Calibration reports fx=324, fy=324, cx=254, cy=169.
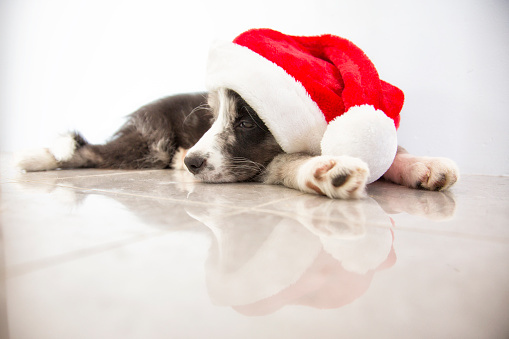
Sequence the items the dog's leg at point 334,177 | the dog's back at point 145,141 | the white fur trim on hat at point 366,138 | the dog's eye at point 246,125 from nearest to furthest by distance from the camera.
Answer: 1. the dog's leg at point 334,177
2. the white fur trim on hat at point 366,138
3. the dog's eye at point 246,125
4. the dog's back at point 145,141

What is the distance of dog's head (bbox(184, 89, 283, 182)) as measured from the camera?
144cm

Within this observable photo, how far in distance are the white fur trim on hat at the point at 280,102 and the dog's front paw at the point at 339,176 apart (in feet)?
1.04

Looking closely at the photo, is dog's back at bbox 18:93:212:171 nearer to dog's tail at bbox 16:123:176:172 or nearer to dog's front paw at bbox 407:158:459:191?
dog's tail at bbox 16:123:176:172

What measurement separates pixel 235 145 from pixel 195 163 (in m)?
0.21

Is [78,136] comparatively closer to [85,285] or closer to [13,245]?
[13,245]

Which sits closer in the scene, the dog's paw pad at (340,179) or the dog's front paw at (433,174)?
the dog's paw pad at (340,179)

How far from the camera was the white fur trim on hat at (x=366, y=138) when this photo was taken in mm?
1124

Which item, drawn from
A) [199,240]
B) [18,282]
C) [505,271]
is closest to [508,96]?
[505,271]

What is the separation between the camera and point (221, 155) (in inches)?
57.1

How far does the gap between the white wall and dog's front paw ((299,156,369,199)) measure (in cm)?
131

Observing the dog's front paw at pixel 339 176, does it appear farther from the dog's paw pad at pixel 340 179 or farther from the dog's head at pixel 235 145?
the dog's head at pixel 235 145

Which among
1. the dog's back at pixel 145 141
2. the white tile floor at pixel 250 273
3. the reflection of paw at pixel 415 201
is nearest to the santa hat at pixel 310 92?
the reflection of paw at pixel 415 201

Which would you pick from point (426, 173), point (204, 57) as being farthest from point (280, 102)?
point (204, 57)

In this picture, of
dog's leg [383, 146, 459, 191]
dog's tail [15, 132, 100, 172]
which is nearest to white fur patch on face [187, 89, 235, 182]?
dog's leg [383, 146, 459, 191]
